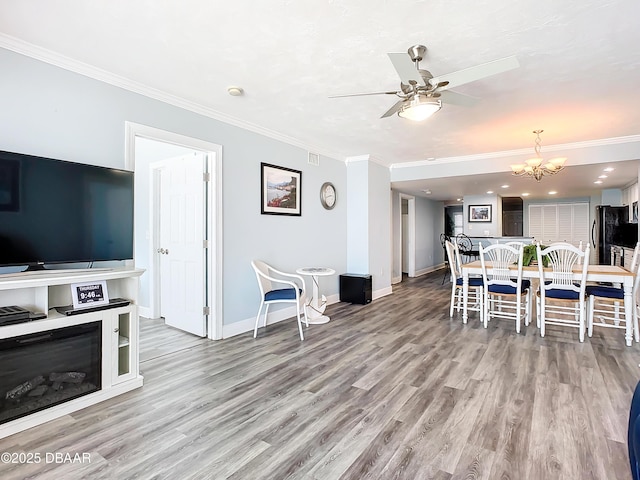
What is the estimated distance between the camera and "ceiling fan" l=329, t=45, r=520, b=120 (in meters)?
2.19

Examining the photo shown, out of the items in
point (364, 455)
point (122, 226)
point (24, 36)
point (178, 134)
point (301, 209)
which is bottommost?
point (364, 455)

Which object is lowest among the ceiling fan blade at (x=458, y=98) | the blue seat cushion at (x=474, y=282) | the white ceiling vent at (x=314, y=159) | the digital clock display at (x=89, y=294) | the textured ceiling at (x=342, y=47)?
the blue seat cushion at (x=474, y=282)

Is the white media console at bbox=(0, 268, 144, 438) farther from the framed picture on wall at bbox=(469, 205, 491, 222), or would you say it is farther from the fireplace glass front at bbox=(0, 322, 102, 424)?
the framed picture on wall at bbox=(469, 205, 491, 222)

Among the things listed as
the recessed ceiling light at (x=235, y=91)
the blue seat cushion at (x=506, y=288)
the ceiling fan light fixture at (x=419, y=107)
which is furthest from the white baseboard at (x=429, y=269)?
the recessed ceiling light at (x=235, y=91)

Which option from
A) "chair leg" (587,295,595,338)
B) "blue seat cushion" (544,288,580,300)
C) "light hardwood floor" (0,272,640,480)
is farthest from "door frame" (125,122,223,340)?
"chair leg" (587,295,595,338)

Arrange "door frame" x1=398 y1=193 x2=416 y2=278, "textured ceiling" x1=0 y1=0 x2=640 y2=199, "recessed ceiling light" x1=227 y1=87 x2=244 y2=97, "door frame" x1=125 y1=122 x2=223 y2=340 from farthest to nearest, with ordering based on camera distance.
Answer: "door frame" x1=398 y1=193 x2=416 y2=278
"door frame" x1=125 y1=122 x2=223 y2=340
"recessed ceiling light" x1=227 y1=87 x2=244 y2=97
"textured ceiling" x1=0 y1=0 x2=640 y2=199

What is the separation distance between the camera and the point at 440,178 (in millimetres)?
6285

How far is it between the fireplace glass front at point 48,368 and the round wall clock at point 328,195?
3.68 meters

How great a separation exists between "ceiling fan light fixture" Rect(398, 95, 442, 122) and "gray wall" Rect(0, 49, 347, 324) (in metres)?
2.14

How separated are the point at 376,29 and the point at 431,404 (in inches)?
102

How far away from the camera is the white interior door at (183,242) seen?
3832 millimetres

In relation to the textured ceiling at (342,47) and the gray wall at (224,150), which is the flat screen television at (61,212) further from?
the textured ceiling at (342,47)

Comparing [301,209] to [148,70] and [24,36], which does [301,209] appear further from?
[24,36]

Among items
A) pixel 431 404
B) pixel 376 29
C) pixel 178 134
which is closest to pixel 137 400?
pixel 431 404
